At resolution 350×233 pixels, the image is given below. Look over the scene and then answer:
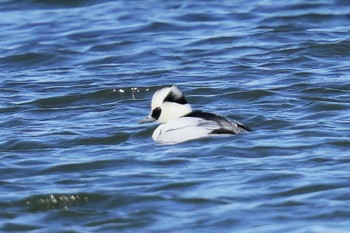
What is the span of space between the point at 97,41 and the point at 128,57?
1626 millimetres

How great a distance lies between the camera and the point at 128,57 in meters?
18.5

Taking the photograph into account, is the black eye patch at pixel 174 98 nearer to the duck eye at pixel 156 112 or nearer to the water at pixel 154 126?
the duck eye at pixel 156 112

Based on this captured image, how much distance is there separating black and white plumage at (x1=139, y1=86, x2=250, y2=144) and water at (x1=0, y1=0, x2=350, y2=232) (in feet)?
0.41

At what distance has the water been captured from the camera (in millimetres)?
10266

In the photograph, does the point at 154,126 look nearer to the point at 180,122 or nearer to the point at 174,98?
the point at 174,98

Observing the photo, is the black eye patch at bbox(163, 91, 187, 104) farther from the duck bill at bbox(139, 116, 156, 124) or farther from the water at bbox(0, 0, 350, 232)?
the water at bbox(0, 0, 350, 232)

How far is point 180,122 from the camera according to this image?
41.9 ft

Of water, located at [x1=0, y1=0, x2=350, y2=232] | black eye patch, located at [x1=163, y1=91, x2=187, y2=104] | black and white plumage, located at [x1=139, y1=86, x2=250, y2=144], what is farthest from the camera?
black eye patch, located at [x1=163, y1=91, x2=187, y2=104]

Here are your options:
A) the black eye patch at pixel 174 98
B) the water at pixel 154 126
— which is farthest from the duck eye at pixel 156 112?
the water at pixel 154 126

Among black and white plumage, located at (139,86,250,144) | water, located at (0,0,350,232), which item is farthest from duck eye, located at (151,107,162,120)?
water, located at (0,0,350,232)

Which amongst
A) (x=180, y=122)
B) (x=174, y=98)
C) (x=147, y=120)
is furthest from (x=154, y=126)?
(x=180, y=122)

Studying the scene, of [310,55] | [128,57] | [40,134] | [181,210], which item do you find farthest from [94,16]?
[181,210]

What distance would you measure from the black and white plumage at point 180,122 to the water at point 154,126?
0.13m

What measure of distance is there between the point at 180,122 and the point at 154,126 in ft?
3.51
